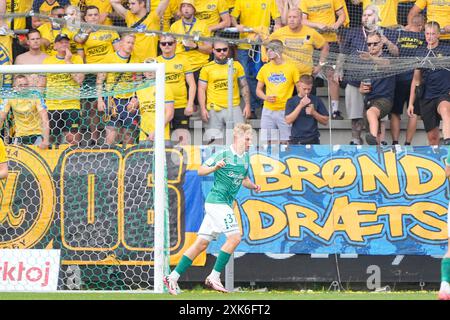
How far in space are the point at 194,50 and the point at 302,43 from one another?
5.73 ft

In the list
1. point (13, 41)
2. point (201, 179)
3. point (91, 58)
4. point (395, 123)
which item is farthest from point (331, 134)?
point (13, 41)

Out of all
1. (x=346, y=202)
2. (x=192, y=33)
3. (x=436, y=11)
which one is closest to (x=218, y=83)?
(x=192, y=33)

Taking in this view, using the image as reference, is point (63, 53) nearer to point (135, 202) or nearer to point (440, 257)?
point (135, 202)

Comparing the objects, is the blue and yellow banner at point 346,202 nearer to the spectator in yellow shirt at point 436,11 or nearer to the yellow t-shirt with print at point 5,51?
the spectator in yellow shirt at point 436,11

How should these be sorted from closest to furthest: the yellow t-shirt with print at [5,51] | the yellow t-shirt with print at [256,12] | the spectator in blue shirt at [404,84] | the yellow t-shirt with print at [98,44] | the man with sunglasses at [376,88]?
the man with sunglasses at [376,88] → the spectator in blue shirt at [404,84] → the yellow t-shirt with print at [5,51] → the yellow t-shirt with print at [98,44] → the yellow t-shirt with print at [256,12]

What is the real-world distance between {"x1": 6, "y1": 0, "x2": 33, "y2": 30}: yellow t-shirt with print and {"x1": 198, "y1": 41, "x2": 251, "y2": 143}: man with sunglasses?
3071mm

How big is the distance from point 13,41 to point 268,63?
411 cm

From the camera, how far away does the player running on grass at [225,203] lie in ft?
41.6

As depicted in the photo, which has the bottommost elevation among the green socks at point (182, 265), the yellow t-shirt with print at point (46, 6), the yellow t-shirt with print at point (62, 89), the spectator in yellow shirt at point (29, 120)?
the green socks at point (182, 265)

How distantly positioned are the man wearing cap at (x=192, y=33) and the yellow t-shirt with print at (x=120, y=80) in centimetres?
81

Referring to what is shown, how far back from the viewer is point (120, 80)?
15500 mm

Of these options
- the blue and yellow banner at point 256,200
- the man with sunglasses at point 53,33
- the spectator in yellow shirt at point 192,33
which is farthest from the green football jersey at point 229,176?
the man with sunglasses at point 53,33

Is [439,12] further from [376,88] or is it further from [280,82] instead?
[280,82]

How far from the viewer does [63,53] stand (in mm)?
16438
